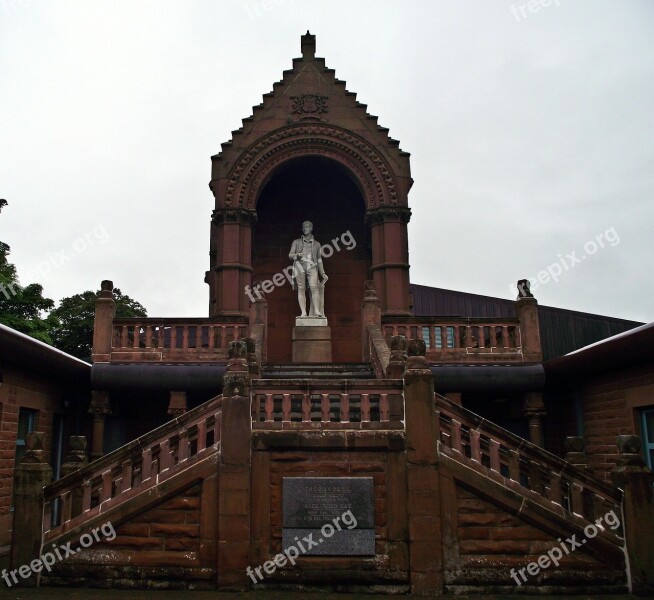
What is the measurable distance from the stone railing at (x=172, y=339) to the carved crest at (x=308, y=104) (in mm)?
6612

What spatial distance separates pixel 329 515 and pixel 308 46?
14.0m

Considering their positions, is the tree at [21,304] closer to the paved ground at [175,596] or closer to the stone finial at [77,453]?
the stone finial at [77,453]

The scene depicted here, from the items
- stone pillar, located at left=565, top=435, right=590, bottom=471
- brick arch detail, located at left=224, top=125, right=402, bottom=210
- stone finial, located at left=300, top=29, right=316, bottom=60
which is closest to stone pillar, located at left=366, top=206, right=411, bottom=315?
brick arch detail, located at left=224, top=125, right=402, bottom=210

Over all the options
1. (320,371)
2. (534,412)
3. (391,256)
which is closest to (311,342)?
(320,371)

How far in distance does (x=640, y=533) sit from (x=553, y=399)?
20.9 ft

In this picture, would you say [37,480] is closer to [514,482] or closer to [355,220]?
[514,482]

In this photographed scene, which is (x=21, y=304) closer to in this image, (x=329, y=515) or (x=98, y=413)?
(x=98, y=413)

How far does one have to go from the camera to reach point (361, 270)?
18.3m

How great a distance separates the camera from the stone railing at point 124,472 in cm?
837

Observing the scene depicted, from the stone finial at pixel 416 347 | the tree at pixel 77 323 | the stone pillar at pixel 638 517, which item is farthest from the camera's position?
the tree at pixel 77 323

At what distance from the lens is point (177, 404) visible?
42.6 feet

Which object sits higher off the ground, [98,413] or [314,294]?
[314,294]

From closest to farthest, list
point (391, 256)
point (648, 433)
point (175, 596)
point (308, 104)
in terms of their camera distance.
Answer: point (175, 596), point (648, 433), point (391, 256), point (308, 104)

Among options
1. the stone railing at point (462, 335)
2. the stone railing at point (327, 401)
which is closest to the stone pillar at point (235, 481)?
the stone railing at point (327, 401)
